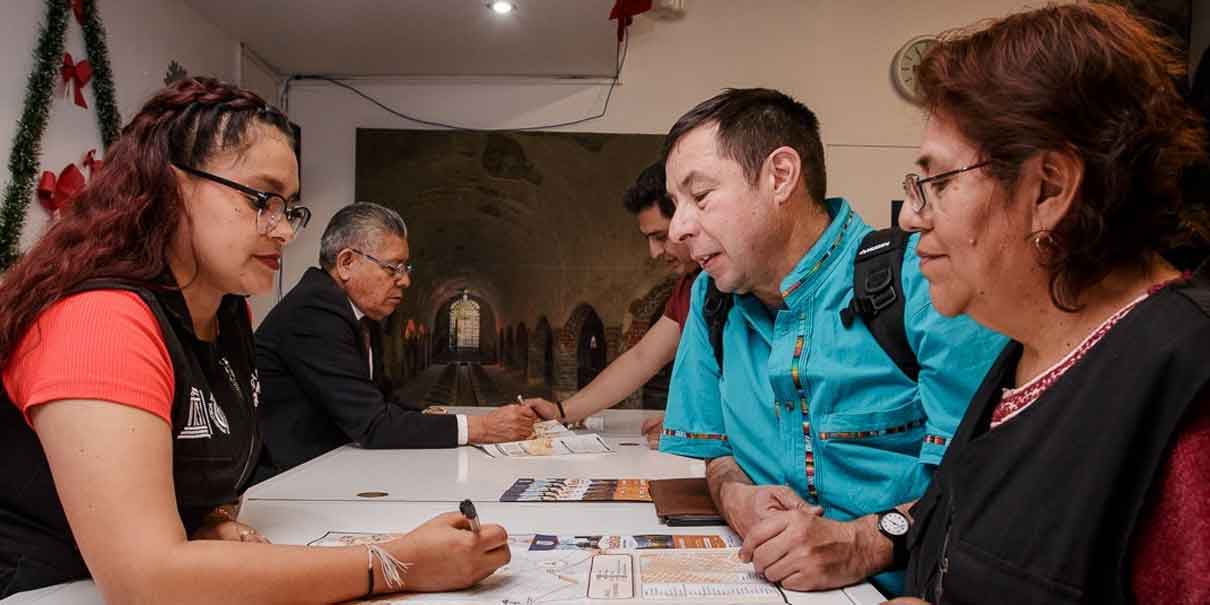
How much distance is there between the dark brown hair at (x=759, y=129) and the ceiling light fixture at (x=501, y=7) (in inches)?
64.6

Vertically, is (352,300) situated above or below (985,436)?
above

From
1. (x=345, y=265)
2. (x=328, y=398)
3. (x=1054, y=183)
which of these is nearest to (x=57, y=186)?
(x=345, y=265)

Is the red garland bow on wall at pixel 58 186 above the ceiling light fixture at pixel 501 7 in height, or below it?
below

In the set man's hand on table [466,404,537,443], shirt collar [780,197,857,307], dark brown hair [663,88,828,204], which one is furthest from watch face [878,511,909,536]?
man's hand on table [466,404,537,443]

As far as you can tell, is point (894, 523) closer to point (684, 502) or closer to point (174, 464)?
point (684, 502)

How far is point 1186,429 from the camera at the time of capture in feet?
2.64

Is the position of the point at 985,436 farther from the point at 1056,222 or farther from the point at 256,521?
the point at 256,521

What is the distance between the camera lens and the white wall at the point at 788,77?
14.4 feet

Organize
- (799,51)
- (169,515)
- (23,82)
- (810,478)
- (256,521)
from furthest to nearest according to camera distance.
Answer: (799,51)
(23,82)
(256,521)
(810,478)
(169,515)

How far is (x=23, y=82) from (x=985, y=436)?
2.65 metres

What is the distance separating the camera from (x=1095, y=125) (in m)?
0.93

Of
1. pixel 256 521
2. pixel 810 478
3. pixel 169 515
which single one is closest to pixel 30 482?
pixel 169 515

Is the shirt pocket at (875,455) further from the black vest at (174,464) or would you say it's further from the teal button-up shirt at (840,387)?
the black vest at (174,464)

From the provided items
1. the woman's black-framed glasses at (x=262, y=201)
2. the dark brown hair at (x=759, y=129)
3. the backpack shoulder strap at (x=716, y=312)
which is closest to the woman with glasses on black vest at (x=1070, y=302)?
the dark brown hair at (x=759, y=129)
